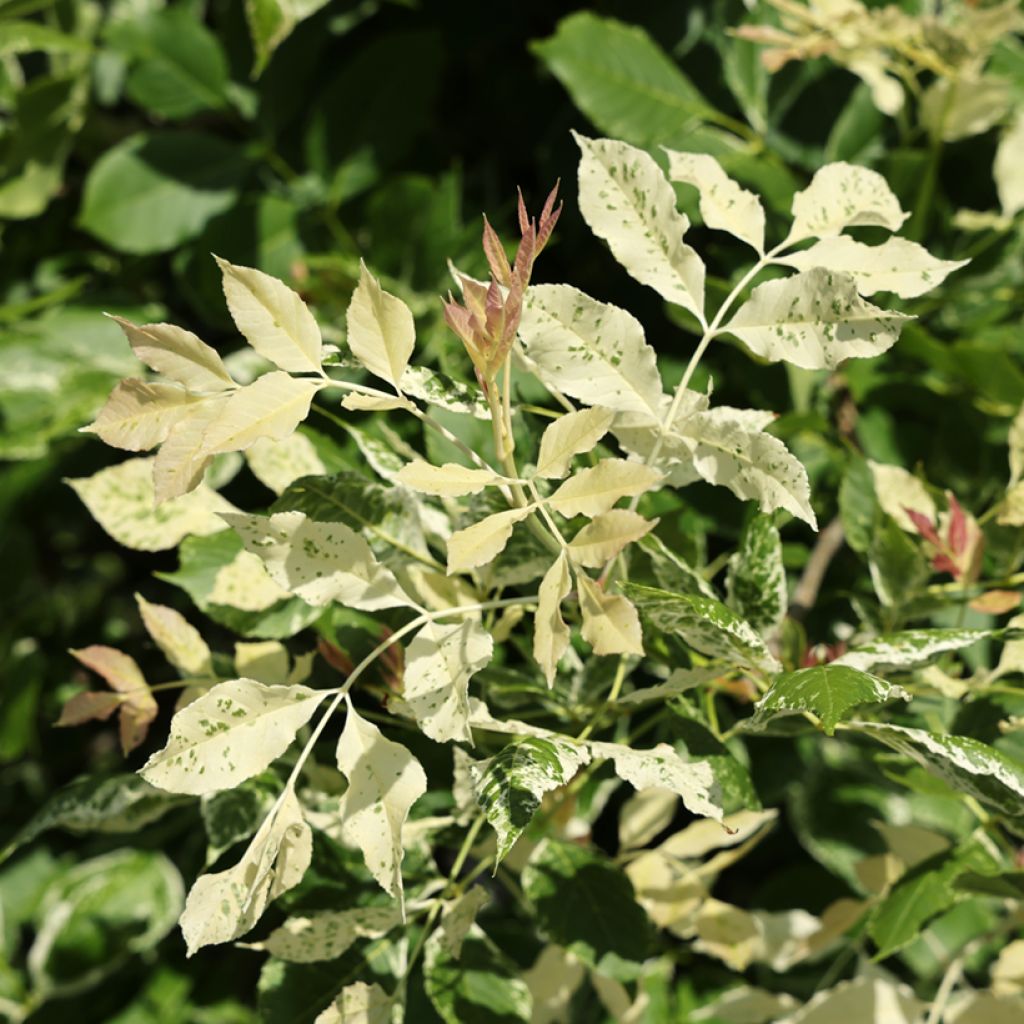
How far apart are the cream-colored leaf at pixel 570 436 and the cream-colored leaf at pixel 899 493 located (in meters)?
0.27

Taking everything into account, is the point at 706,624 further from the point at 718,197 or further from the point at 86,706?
the point at 86,706

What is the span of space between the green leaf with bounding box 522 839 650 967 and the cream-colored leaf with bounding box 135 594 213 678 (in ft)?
0.71

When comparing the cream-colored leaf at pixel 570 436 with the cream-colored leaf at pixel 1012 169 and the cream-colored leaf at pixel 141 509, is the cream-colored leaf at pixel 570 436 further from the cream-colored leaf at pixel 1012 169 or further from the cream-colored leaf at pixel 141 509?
the cream-colored leaf at pixel 1012 169

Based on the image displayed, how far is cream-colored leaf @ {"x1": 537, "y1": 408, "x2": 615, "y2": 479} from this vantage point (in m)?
0.41

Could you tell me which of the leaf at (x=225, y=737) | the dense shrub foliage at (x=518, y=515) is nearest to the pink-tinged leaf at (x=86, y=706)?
the dense shrub foliage at (x=518, y=515)

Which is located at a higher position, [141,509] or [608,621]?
[608,621]

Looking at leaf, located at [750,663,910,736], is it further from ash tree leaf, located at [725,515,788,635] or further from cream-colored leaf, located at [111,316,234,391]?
cream-colored leaf, located at [111,316,234,391]

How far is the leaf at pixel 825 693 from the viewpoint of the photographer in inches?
16.0

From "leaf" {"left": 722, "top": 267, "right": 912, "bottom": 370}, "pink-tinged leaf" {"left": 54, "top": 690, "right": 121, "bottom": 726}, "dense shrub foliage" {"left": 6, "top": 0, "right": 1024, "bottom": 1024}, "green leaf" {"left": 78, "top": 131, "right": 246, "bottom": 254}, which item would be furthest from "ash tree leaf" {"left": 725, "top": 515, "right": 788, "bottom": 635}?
"green leaf" {"left": 78, "top": 131, "right": 246, "bottom": 254}

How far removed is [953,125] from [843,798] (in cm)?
48

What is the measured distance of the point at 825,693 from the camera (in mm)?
417

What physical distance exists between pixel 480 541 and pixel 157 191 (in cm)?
61

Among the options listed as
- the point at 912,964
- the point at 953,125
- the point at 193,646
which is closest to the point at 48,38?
the point at 193,646

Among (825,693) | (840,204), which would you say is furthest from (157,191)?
(825,693)
